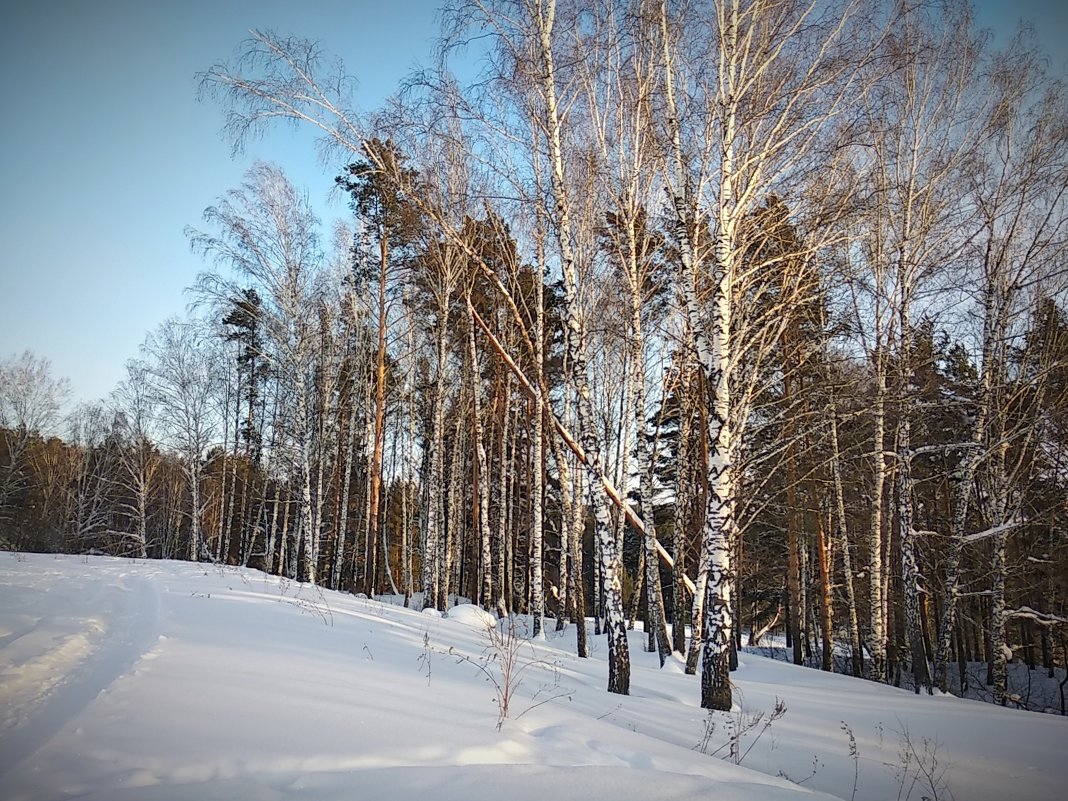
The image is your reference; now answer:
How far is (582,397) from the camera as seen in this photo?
6.64m

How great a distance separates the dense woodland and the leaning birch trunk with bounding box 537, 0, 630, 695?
39mm

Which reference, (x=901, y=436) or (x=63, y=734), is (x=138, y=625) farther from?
(x=901, y=436)

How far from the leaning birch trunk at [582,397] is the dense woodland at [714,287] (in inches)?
1.5

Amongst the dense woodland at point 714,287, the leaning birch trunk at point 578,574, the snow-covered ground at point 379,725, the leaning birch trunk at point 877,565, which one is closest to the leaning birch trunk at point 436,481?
the dense woodland at point 714,287

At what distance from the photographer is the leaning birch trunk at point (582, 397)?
6.45 m

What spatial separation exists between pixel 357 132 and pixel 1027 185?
37.8ft

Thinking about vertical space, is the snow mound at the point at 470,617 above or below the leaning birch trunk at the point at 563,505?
below

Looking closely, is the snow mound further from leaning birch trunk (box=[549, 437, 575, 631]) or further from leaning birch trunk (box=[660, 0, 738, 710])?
leaning birch trunk (box=[660, 0, 738, 710])

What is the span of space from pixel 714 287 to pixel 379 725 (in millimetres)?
5433

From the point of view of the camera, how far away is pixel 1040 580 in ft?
49.3

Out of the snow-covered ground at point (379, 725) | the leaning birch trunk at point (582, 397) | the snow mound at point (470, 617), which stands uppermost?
the leaning birch trunk at point (582, 397)

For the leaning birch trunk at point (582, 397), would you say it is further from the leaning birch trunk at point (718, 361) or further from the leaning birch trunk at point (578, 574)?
the leaning birch trunk at point (578, 574)

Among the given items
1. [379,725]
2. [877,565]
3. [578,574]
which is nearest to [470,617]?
[578,574]

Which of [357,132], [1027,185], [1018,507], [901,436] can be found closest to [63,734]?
[357,132]
